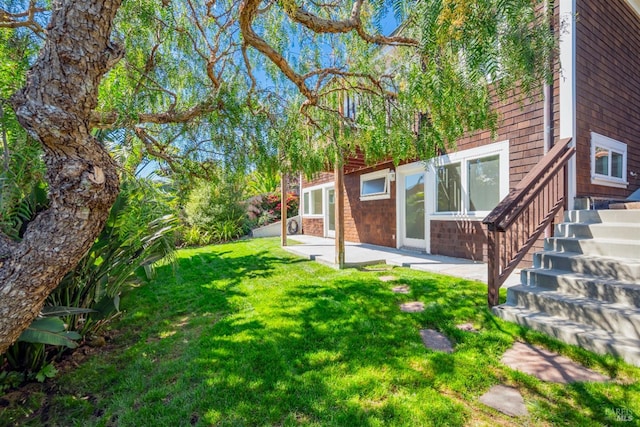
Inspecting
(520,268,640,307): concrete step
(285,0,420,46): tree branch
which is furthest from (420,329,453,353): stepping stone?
(285,0,420,46): tree branch

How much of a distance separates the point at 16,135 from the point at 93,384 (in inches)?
77.8

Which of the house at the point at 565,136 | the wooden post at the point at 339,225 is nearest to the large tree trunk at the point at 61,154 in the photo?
the house at the point at 565,136

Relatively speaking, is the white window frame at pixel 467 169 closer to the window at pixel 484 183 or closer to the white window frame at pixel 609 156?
the window at pixel 484 183

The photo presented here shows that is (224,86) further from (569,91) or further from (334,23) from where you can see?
(569,91)

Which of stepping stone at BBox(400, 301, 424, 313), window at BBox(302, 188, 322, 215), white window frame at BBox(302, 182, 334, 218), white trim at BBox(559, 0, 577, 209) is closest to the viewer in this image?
stepping stone at BBox(400, 301, 424, 313)

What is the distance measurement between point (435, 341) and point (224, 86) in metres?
3.64

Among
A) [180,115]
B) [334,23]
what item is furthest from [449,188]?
[180,115]

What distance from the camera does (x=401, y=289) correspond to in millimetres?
4469

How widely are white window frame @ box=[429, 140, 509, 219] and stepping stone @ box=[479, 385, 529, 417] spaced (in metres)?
3.70

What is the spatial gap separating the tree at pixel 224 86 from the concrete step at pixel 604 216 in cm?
211

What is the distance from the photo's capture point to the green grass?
1.97m

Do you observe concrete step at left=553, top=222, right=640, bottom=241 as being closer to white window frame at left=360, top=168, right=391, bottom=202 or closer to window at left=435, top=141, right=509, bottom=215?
window at left=435, top=141, right=509, bottom=215

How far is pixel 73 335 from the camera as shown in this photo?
2.22 metres

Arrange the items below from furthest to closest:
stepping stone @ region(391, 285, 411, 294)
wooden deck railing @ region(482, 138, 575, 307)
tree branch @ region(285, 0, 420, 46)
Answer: stepping stone @ region(391, 285, 411, 294) < wooden deck railing @ region(482, 138, 575, 307) < tree branch @ region(285, 0, 420, 46)
